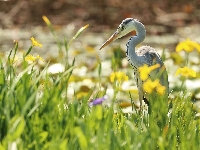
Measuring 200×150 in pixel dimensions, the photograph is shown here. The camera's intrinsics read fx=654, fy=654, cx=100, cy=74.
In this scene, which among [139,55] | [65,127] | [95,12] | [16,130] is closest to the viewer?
[16,130]

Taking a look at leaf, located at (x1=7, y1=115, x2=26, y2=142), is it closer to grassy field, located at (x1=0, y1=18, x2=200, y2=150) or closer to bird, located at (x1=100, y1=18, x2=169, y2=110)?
grassy field, located at (x1=0, y1=18, x2=200, y2=150)

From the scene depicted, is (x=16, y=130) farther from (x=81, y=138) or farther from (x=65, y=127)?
(x=65, y=127)

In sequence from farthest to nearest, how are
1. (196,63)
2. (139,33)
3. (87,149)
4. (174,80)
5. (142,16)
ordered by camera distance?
(142,16), (196,63), (174,80), (139,33), (87,149)

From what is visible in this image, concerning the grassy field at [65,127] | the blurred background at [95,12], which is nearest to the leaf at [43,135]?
the grassy field at [65,127]

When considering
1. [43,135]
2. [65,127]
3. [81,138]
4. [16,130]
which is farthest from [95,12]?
[16,130]

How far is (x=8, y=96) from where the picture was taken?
3.24m

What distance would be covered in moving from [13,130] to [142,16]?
21.5 ft

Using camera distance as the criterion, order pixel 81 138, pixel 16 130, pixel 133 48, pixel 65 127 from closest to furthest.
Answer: pixel 16 130, pixel 81 138, pixel 65 127, pixel 133 48

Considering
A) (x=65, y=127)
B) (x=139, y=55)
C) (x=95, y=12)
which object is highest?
(x=95, y=12)

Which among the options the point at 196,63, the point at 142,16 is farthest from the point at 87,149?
the point at 142,16

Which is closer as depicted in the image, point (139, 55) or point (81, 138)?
point (81, 138)

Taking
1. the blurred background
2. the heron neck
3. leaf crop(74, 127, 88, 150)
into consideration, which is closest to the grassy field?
leaf crop(74, 127, 88, 150)

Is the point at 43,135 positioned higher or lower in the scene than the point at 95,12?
lower

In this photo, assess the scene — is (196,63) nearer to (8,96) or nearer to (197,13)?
(197,13)
